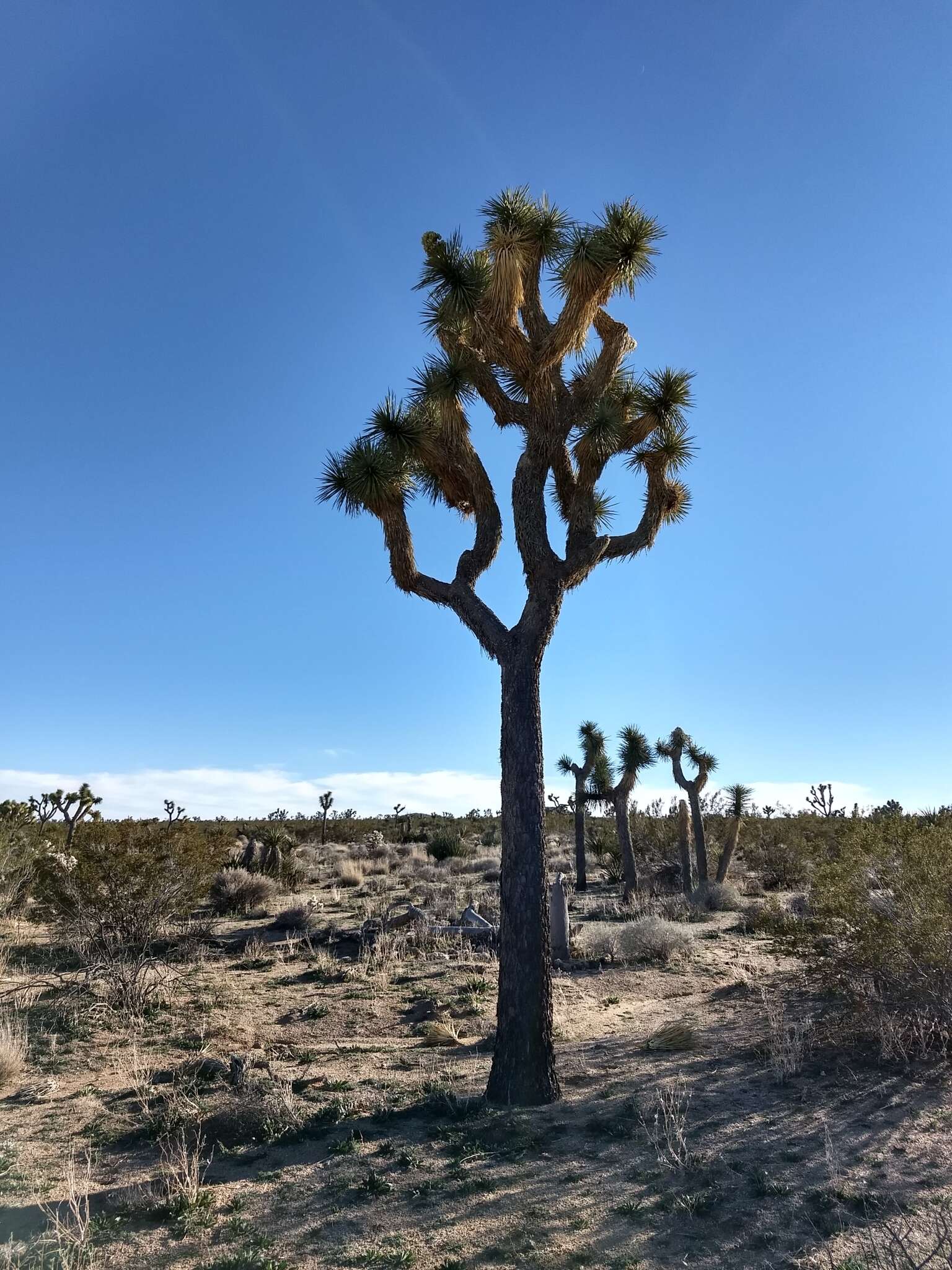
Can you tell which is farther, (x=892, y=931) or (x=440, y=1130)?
(x=892, y=931)

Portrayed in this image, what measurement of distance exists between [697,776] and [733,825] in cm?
211

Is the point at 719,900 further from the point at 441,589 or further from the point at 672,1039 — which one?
the point at 441,589

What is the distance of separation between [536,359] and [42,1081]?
356 inches

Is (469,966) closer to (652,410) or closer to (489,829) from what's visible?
(652,410)

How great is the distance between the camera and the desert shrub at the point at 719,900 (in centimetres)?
2019

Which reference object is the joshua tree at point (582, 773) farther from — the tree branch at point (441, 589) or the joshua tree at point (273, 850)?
the tree branch at point (441, 589)

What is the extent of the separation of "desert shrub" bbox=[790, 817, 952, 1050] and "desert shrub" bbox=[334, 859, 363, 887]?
52.6ft

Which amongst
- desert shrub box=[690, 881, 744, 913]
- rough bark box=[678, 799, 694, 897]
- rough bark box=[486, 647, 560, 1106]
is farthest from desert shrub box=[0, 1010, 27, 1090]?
rough bark box=[678, 799, 694, 897]

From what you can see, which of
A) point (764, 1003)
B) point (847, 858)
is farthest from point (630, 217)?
point (764, 1003)

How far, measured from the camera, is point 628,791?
22.5 meters

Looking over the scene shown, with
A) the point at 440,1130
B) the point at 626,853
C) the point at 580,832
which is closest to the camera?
the point at 440,1130

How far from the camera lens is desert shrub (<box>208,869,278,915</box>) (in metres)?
18.2

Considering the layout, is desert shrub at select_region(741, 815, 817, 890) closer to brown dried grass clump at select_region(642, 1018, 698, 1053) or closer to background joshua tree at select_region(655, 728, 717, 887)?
background joshua tree at select_region(655, 728, 717, 887)

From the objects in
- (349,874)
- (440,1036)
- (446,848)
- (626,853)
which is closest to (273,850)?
(349,874)
